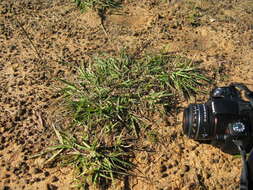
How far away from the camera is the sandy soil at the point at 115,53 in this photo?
2324mm

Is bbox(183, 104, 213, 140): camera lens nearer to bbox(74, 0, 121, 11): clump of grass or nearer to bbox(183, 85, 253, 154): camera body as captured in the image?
bbox(183, 85, 253, 154): camera body

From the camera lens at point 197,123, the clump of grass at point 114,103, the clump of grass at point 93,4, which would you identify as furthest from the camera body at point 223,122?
the clump of grass at point 93,4

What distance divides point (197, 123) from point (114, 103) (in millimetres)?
728

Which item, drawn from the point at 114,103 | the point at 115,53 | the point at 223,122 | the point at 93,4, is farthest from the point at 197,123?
the point at 93,4

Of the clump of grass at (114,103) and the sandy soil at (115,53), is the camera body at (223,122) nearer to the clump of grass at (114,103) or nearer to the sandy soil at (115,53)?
the sandy soil at (115,53)

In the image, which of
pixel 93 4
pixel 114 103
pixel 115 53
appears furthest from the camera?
pixel 93 4

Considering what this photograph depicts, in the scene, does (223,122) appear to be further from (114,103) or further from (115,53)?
(115,53)

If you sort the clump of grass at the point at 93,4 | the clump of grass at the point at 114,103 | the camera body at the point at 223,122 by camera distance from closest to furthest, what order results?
the camera body at the point at 223,122
the clump of grass at the point at 114,103
the clump of grass at the point at 93,4

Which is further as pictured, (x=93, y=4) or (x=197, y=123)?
(x=93, y=4)

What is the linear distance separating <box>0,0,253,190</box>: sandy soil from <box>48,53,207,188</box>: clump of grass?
128 mm

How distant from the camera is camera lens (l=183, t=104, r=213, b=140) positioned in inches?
89.3

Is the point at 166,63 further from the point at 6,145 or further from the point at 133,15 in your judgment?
the point at 6,145

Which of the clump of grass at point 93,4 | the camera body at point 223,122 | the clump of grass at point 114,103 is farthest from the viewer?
the clump of grass at point 93,4

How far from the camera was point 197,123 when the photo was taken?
229 cm
